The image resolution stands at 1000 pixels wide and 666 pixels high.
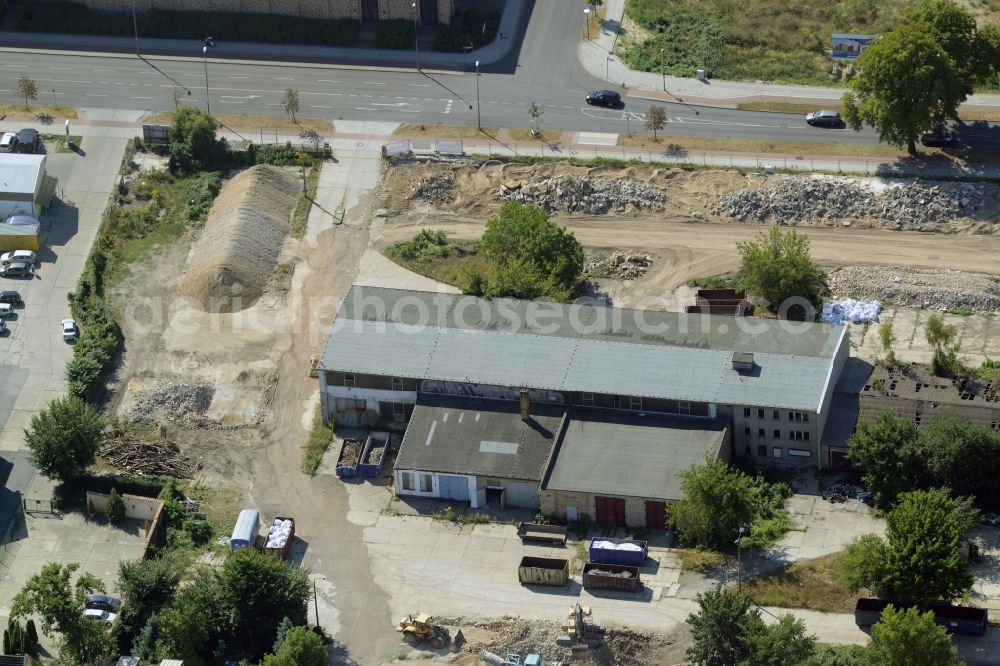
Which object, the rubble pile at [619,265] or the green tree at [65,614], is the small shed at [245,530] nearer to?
the green tree at [65,614]

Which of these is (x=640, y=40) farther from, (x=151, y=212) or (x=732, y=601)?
(x=732, y=601)

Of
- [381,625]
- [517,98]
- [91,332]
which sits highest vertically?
[517,98]

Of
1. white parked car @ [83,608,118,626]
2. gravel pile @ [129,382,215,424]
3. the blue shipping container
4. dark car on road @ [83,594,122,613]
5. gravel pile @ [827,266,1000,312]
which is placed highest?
gravel pile @ [827,266,1000,312]

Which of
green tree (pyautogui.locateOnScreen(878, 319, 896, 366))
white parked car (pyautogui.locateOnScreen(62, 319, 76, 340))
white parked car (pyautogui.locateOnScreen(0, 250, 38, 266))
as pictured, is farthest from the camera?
white parked car (pyautogui.locateOnScreen(0, 250, 38, 266))

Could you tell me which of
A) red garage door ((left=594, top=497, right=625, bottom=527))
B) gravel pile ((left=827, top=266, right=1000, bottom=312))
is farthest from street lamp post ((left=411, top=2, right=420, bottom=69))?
red garage door ((left=594, top=497, right=625, bottom=527))

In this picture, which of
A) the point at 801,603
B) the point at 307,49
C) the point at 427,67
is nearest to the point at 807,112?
the point at 427,67

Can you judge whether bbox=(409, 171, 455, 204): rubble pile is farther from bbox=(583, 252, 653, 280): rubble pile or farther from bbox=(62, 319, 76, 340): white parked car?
bbox=(62, 319, 76, 340): white parked car

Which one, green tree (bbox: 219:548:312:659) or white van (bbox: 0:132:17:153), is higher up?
white van (bbox: 0:132:17:153)
